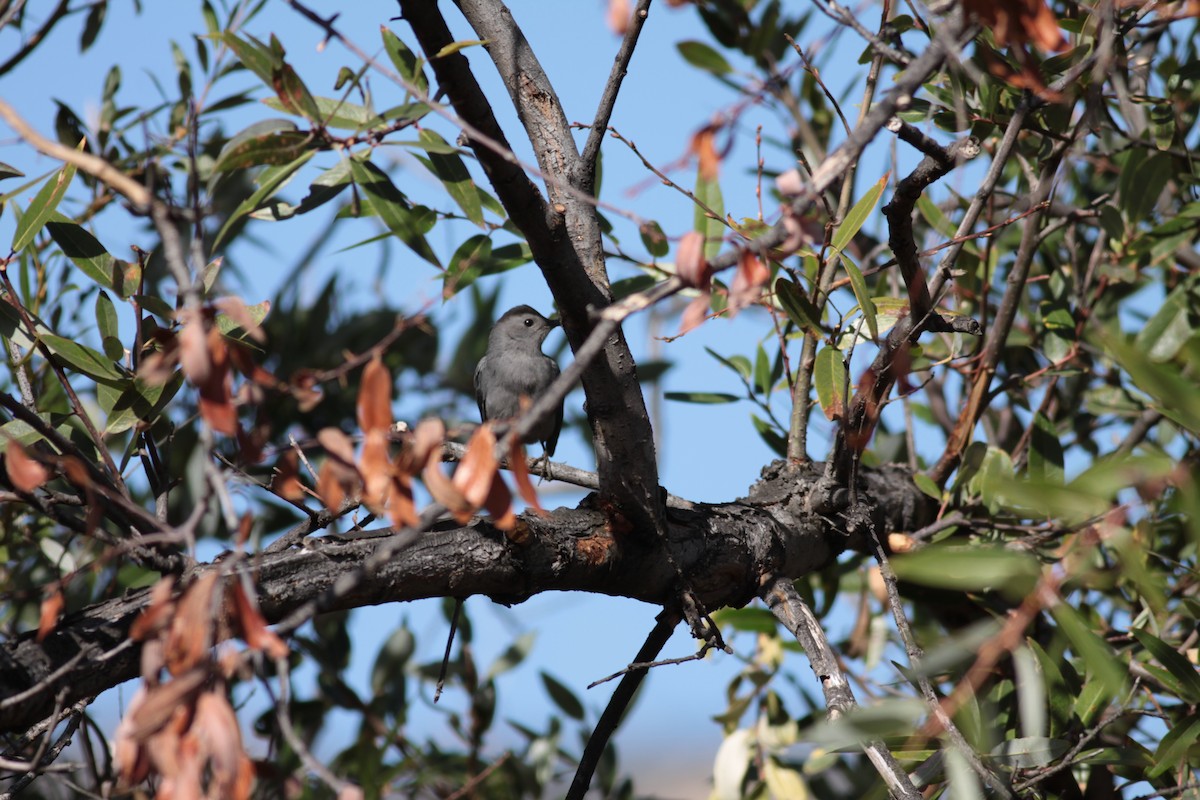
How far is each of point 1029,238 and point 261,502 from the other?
3.26 m

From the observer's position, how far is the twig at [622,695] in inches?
109

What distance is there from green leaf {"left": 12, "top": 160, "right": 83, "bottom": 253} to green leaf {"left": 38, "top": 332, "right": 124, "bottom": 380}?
241 millimetres

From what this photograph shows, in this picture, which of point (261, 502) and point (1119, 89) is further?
point (261, 502)

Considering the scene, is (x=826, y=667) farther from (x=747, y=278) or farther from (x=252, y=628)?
(x=252, y=628)

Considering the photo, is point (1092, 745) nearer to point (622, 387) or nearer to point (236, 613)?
point (622, 387)

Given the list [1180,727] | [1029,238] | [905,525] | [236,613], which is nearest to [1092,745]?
[1180,727]

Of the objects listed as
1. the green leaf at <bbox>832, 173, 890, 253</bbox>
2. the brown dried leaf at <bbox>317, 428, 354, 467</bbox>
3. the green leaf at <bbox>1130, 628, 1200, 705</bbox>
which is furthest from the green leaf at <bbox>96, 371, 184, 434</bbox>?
the green leaf at <bbox>1130, 628, 1200, 705</bbox>

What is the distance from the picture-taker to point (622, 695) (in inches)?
113

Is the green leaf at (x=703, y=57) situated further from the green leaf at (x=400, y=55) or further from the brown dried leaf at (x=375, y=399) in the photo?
the brown dried leaf at (x=375, y=399)

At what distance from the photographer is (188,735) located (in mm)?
1257

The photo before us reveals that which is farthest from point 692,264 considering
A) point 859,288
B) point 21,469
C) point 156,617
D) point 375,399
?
point 859,288

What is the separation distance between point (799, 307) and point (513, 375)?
307cm

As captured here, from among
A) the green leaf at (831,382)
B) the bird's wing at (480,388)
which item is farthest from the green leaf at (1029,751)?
the bird's wing at (480,388)

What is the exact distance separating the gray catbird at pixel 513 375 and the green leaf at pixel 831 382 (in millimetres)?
2744
